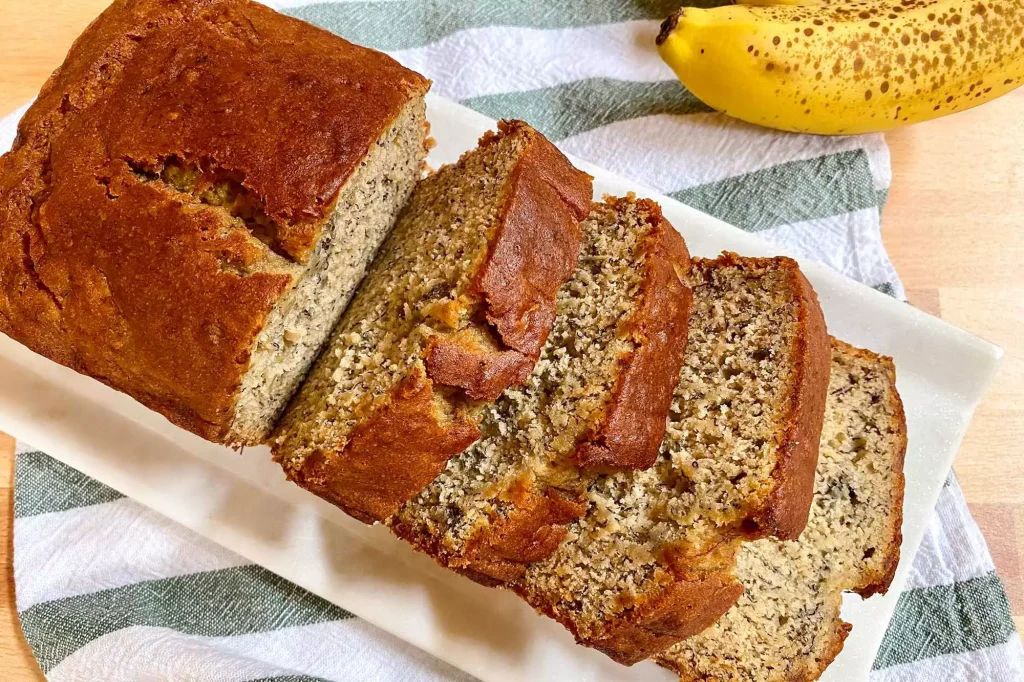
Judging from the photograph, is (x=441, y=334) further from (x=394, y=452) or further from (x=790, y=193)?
(x=790, y=193)

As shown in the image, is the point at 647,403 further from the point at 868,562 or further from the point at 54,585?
the point at 54,585

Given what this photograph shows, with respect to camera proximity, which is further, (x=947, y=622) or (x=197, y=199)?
(x=947, y=622)

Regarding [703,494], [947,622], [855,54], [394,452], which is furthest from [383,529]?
[855,54]

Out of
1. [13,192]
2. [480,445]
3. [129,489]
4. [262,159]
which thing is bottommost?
[129,489]

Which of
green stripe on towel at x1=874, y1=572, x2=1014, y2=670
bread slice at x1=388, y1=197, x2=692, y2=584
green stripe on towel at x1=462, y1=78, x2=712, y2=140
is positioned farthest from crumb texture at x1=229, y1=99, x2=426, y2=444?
green stripe on towel at x1=874, y1=572, x2=1014, y2=670

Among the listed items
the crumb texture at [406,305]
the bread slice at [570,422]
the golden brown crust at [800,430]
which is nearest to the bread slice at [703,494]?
the golden brown crust at [800,430]

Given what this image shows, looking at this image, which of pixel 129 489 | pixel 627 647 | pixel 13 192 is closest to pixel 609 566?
pixel 627 647
